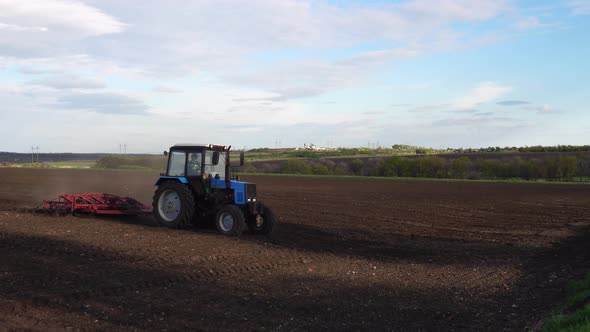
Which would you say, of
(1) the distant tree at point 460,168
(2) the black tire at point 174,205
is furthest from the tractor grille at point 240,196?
(1) the distant tree at point 460,168

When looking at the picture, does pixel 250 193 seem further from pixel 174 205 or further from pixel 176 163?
pixel 176 163

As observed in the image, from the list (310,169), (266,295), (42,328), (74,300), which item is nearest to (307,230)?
(266,295)

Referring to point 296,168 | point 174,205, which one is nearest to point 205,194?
point 174,205

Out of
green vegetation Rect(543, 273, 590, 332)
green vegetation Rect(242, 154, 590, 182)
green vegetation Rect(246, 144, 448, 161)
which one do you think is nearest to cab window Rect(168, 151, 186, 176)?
green vegetation Rect(543, 273, 590, 332)

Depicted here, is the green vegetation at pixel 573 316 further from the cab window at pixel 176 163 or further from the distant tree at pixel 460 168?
the distant tree at pixel 460 168

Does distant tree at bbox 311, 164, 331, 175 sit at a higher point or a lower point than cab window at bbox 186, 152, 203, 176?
lower

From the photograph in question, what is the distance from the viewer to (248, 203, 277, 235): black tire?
1484 centimetres

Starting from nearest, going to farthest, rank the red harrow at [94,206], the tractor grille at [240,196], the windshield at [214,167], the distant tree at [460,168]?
the tractor grille at [240,196], the windshield at [214,167], the red harrow at [94,206], the distant tree at [460,168]

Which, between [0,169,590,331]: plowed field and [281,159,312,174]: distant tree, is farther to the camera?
[281,159,312,174]: distant tree

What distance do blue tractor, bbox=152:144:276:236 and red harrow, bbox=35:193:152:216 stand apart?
1.70 metres

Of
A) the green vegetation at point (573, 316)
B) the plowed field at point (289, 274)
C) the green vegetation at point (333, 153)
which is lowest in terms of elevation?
the plowed field at point (289, 274)

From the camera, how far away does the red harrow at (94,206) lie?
53.7ft

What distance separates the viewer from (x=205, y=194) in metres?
15.1

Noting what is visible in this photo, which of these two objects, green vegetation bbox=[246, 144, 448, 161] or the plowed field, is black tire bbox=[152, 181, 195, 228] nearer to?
the plowed field
